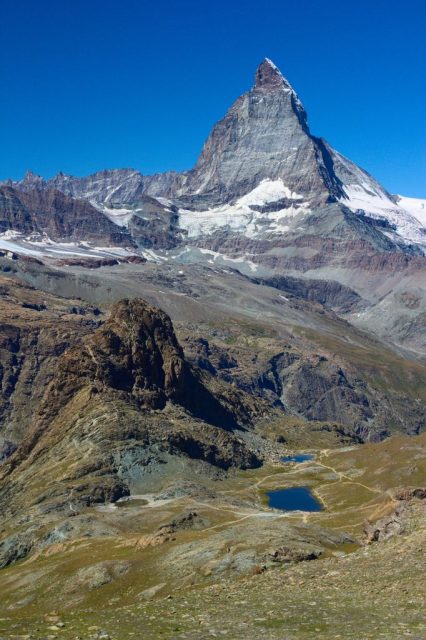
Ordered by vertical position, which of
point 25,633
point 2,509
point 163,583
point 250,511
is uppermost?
point 25,633

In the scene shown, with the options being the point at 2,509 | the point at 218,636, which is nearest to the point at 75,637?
the point at 218,636

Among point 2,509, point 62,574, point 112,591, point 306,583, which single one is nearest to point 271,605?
point 306,583

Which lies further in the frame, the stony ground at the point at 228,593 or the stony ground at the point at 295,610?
the stony ground at the point at 228,593

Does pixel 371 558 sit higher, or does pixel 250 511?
pixel 371 558

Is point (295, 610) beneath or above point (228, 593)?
above

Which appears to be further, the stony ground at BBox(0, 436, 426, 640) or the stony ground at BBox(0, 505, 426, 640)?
the stony ground at BBox(0, 436, 426, 640)

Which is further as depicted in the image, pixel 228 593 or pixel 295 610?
pixel 228 593

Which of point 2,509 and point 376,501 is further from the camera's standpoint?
point 2,509

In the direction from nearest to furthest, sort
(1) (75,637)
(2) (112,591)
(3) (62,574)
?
(1) (75,637) < (2) (112,591) < (3) (62,574)

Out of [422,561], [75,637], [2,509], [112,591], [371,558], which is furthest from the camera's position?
[2,509]

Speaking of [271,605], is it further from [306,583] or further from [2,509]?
[2,509]
